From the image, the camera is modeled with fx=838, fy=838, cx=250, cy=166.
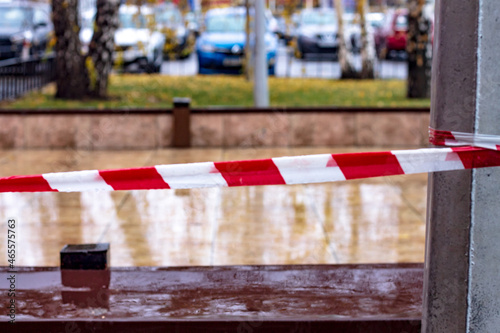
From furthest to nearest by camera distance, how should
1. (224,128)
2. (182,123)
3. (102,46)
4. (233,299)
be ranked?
(102,46) → (224,128) → (182,123) → (233,299)

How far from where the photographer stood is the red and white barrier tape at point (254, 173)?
321 centimetres

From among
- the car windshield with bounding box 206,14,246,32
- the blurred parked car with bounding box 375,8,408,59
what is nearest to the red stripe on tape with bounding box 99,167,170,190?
→ the car windshield with bounding box 206,14,246,32

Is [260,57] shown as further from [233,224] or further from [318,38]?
[318,38]

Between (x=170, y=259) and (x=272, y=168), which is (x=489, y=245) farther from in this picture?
(x=170, y=259)

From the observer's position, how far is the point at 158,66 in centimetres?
2125

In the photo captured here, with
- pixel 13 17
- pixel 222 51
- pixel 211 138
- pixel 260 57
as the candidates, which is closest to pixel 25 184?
pixel 211 138

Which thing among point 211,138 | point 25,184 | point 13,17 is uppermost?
point 13,17

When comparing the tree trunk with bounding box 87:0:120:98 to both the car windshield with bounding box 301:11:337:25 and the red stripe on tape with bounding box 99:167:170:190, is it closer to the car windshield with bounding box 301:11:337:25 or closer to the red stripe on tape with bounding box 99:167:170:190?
the red stripe on tape with bounding box 99:167:170:190

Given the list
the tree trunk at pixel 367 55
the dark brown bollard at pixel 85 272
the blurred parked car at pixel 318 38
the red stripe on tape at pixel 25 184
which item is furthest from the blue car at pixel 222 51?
the red stripe on tape at pixel 25 184

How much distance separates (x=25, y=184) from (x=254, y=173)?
3.04 ft

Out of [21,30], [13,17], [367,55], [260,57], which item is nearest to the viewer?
[260,57]

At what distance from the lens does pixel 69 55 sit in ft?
46.1

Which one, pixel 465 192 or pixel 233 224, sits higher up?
pixel 465 192

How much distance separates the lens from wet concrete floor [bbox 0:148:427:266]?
645 cm
